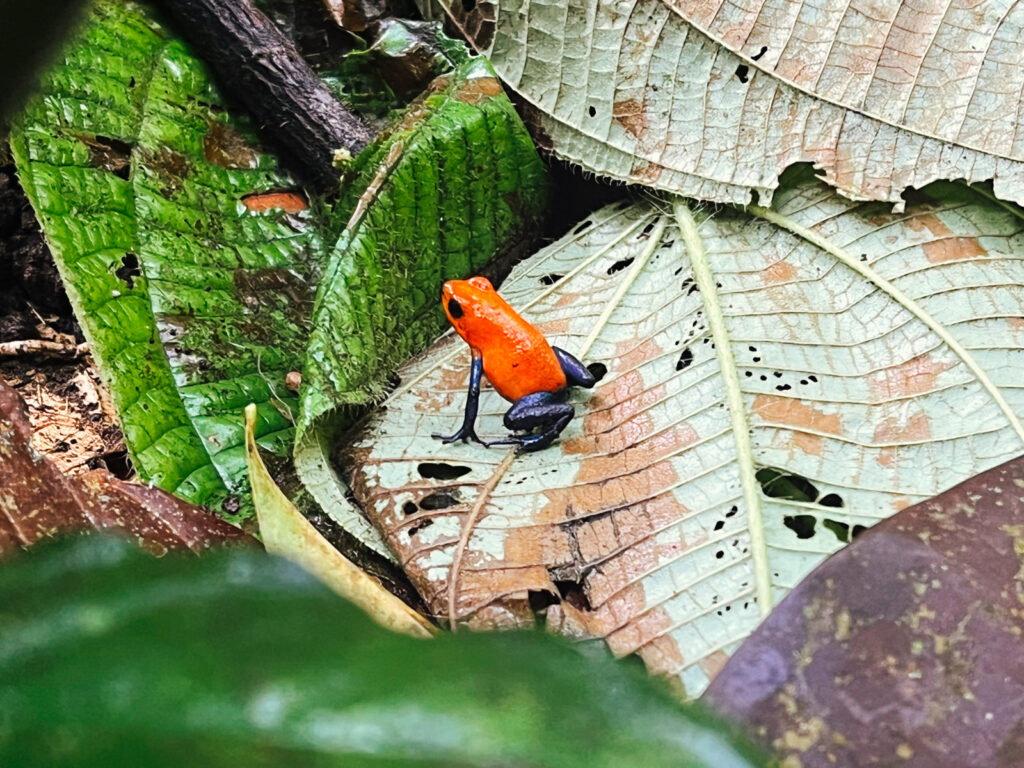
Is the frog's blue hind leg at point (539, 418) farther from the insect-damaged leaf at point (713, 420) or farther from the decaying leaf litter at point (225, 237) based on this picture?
the decaying leaf litter at point (225, 237)

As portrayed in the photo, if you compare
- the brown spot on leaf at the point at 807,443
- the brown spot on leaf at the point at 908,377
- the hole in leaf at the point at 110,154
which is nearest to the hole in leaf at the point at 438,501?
the brown spot on leaf at the point at 807,443

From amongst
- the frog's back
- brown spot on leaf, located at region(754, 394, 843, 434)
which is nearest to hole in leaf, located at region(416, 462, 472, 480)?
the frog's back

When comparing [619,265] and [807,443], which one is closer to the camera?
[807,443]

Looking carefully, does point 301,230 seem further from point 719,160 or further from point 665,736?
point 665,736

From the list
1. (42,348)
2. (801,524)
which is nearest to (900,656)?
(801,524)

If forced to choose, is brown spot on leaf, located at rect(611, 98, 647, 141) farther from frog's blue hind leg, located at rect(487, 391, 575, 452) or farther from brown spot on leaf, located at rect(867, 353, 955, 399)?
brown spot on leaf, located at rect(867, 353, 955, 399)

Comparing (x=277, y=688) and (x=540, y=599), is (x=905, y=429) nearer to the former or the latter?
(x=540, y=599)

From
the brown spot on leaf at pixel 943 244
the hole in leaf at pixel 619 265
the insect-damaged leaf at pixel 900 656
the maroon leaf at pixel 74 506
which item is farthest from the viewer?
the hole in leaf at pixel 619 265
